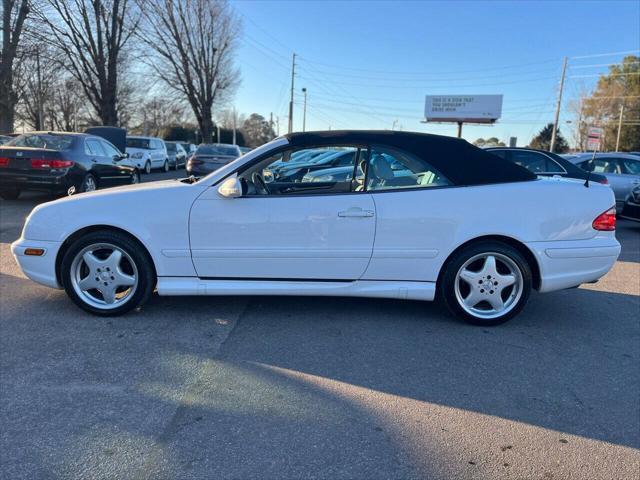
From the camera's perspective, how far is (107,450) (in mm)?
2248

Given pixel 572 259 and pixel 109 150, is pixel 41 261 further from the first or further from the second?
pixel 109 150

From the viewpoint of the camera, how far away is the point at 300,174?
4.13 meters

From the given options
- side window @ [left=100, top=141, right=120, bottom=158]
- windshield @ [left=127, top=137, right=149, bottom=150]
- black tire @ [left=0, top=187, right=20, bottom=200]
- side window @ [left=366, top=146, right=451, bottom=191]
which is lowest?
black tire @ [left=0, top=187, right=20, bottom=200]

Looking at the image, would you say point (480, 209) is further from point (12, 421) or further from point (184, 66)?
point (184, 66)

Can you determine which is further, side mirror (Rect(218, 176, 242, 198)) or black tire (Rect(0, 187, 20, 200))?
black tire (Rect(0, 187, 20, 200))

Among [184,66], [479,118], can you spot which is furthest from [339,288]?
[479,118]

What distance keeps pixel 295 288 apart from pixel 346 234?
60 cm

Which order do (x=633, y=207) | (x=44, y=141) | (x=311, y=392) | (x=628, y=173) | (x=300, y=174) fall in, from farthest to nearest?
(x=628, y=173)
(x=44, y=141)
(x=633, y=207)
(x=300, y=174)
(x=311, y=392)

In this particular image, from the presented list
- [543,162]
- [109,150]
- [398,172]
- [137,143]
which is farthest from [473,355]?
[137,143]

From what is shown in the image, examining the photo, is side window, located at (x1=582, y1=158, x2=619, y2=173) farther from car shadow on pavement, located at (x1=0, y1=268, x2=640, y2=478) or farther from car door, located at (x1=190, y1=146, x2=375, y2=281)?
car door, located at (x1=190, y1=146, x2=375, y2=281)

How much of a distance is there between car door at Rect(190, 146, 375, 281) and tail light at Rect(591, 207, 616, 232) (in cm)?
187

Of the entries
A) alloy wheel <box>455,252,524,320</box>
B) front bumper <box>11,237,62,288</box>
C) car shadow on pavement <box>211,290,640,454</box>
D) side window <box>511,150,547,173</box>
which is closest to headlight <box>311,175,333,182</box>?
car shadow on pavement <box>211,290,640,454</box>

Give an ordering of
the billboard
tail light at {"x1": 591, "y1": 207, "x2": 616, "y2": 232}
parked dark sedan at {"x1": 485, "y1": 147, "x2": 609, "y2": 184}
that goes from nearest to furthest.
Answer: tail light at {"x1": 591, "y1": 207, "x2": 616, "y2": 232}
parked dark sedan at {"x1": 485, "y1": 147, "x2": 609, "y2": 184}
the billboard

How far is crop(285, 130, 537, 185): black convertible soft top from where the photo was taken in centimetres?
391
